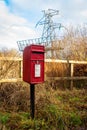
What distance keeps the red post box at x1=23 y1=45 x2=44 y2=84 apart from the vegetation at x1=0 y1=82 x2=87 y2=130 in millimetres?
804

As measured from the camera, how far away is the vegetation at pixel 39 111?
6070mm

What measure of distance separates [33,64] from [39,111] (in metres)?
1.17

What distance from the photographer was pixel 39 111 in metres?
7.00

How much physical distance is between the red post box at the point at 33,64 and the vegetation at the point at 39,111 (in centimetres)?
80

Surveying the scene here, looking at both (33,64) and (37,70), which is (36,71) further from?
(33,64)

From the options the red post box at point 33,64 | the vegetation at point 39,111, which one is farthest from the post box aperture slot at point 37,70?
the vegetation at point 39,111

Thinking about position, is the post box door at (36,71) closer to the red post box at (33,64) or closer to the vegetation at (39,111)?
the red post box at (33,64)

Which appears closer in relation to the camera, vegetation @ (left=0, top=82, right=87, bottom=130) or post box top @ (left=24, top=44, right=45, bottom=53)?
vegetation @ (left=0, top=82, right=87, bottom=130)

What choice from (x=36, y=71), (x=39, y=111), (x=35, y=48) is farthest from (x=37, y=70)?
(x=39, y=111)

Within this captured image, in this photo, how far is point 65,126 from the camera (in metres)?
6.03

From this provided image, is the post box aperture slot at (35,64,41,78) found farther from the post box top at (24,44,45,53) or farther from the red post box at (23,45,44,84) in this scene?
the post box top at (24,44,45,53)

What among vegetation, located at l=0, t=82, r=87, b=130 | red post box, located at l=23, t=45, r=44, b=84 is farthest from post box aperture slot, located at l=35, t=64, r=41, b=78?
vegetation, located at l=0, t=82, r=87, b=130

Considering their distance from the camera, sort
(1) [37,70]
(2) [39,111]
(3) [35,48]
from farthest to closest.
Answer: (2) [39,111]
(1) [37,70]
(3) [35,48]

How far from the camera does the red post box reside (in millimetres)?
6508
